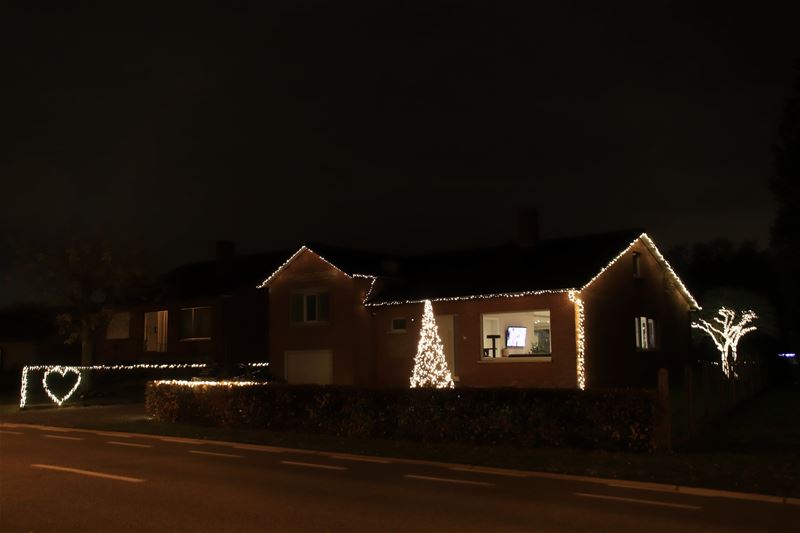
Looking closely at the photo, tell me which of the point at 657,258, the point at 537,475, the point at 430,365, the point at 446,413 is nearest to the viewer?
the point at 537,475

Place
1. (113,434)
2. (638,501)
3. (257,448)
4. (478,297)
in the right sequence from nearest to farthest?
1. (638,501)
2. (257,448)
3. (113,434)
4. (478,297)

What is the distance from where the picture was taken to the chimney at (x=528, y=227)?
31.6 meters

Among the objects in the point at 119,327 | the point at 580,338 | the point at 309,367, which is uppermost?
the point at 119,327

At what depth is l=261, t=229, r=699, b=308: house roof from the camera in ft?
88.9

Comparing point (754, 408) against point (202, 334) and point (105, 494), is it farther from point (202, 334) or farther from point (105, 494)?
point (202, 334)

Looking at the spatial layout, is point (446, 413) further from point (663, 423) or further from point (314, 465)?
point (663, 423)

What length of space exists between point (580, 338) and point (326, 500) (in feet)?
54.9

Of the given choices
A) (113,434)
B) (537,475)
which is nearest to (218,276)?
(113,434)

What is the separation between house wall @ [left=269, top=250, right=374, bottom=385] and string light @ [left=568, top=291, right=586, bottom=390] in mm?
8609

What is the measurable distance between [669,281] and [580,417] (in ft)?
65.0

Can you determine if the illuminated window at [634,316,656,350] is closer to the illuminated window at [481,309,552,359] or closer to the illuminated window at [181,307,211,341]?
the illuminated window at [481,309,552,359]

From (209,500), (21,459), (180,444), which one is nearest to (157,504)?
(209,500)

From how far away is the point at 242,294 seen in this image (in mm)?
43625

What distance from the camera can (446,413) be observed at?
17.1 metres
